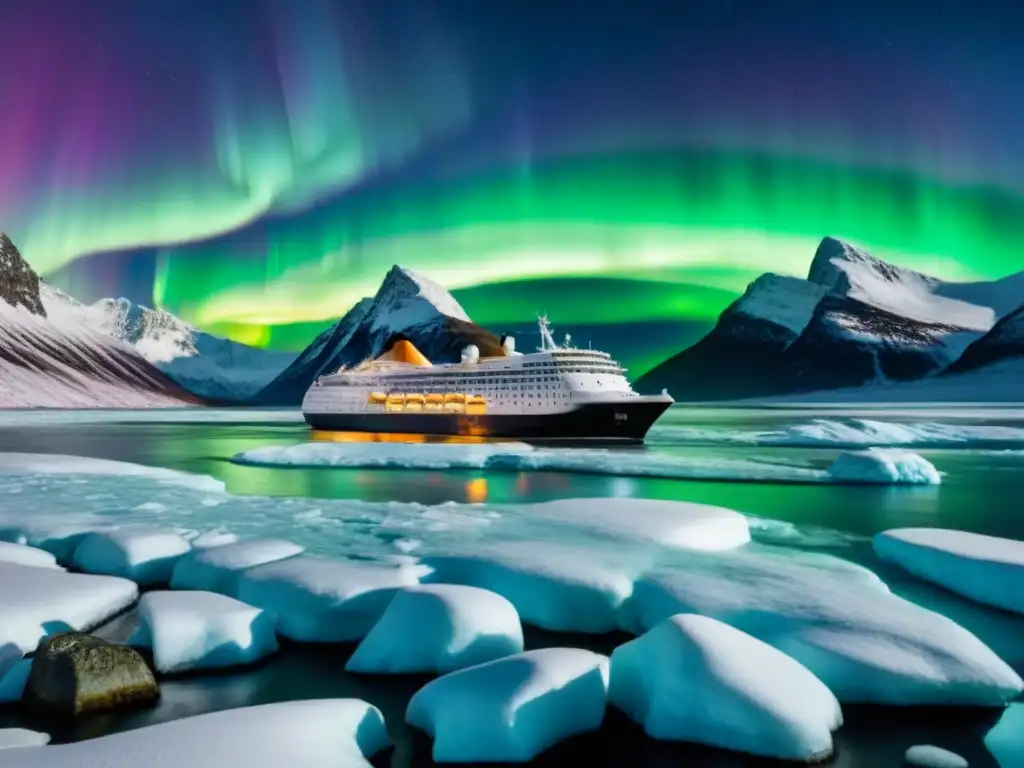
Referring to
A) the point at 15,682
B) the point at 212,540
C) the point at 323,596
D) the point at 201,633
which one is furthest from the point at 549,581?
the point at 212,540

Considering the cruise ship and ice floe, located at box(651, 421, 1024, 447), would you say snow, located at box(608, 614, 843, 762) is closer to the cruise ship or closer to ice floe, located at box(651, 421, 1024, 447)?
ice floe, located at box(651, 421, 1024, 447)

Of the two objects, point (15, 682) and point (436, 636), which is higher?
point (436, 636)

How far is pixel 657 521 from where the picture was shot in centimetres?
1523

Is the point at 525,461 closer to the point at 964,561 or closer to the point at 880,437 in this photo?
the point at 964,561

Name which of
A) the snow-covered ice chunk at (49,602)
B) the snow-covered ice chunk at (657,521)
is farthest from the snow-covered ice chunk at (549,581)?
the snow-covered ice chunk at (49,602)

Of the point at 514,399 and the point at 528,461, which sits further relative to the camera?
the point at 514,399

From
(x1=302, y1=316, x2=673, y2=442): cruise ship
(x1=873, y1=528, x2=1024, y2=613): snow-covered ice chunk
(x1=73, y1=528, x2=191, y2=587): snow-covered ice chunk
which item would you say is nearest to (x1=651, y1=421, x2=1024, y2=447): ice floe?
(x1=302, y1=316, x2=673, y2=442): cruise ship

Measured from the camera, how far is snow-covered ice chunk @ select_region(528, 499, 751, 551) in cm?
1411

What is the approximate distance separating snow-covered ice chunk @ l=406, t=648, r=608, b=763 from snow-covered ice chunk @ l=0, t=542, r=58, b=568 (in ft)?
27.7

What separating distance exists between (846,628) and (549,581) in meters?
3.75

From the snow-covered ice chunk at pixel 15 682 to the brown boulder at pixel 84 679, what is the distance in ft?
0.29

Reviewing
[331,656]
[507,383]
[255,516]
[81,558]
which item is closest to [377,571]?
[331,656]

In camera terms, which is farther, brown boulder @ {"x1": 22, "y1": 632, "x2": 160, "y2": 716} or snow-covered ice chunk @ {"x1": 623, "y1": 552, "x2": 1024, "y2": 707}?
snow-covered ice chunk @ {"x1": 623, "y1": 552, "x2": 1024, "y2": 707}

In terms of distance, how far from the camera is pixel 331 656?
361 inches
